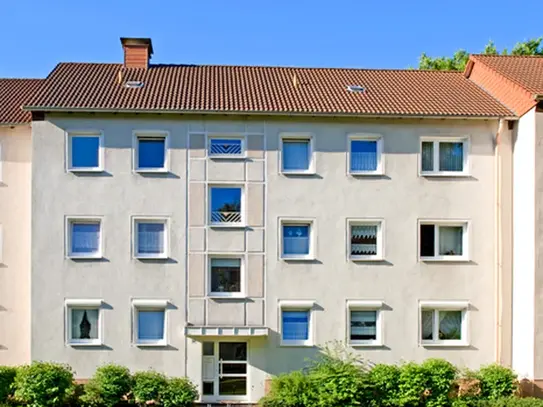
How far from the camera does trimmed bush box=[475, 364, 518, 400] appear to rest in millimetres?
18875

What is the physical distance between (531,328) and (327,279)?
6337 millimetres

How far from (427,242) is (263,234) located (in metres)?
5.44

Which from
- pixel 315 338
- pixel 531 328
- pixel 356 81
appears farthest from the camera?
pixel 356 81

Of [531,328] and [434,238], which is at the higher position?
[434,238]

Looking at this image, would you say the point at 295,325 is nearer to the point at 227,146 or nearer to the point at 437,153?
the point at 227,146

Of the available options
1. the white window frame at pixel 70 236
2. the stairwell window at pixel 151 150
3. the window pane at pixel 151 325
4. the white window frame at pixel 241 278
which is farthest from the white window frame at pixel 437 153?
the white window frame at pixel 70 236

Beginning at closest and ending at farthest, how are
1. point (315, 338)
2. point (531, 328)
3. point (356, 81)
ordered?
point (531, 328) → point (315, 338) → point (356, 81)

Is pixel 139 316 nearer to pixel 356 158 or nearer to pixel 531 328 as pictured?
pixel 356 158

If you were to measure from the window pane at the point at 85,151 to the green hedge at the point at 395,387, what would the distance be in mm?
9063

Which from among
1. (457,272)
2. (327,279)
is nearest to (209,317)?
(327,279)

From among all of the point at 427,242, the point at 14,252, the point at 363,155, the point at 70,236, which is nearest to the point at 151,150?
the point at 70,236

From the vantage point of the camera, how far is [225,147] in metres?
20.4

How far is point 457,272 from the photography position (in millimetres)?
20344

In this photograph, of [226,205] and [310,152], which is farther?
[310,152]
